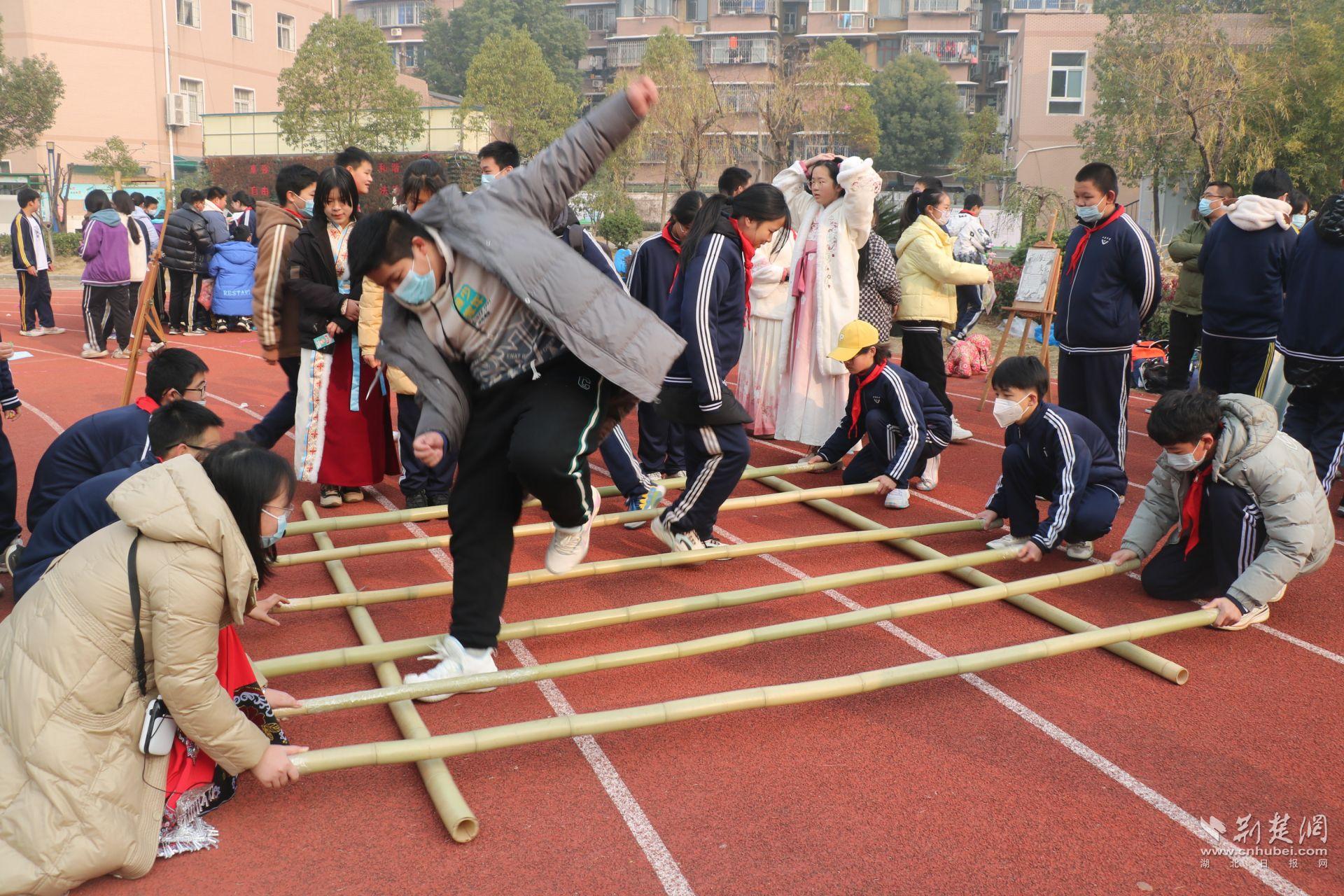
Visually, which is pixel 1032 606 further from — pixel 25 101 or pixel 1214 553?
pixel 25 101

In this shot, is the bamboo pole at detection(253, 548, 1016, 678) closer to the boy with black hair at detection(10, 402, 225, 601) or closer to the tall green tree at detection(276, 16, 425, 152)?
the boy with black hair at detection(10, 402, 225, 601)

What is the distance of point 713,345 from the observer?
5.02m

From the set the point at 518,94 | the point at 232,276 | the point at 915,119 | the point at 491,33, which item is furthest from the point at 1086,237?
the point at 491,33

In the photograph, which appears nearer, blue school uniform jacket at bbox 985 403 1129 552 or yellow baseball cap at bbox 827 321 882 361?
blue school uniform jacket at bbox 985 403 1129 552

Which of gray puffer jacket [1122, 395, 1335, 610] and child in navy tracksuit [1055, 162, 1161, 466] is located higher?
child in navy tracksuit [1055, 162, 1161, 466]

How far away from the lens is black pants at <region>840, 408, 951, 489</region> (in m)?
6.25

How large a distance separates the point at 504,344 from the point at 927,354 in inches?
176

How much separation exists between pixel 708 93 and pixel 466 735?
31.7 m

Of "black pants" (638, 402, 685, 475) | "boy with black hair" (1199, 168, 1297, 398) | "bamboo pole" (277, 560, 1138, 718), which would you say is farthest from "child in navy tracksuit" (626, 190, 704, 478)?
"boy with black hair" (1199, 168, 1297, 398)

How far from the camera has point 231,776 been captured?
10.1ft

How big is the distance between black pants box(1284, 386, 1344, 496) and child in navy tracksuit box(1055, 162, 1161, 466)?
103 cm

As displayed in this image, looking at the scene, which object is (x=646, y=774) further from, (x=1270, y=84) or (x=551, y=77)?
(x=551, y=77)

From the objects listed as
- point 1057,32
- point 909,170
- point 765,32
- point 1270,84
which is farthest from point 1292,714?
point 765,32

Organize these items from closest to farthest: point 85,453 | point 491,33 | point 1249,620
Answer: point 85,453 → point 1249,620 → point 491,33
